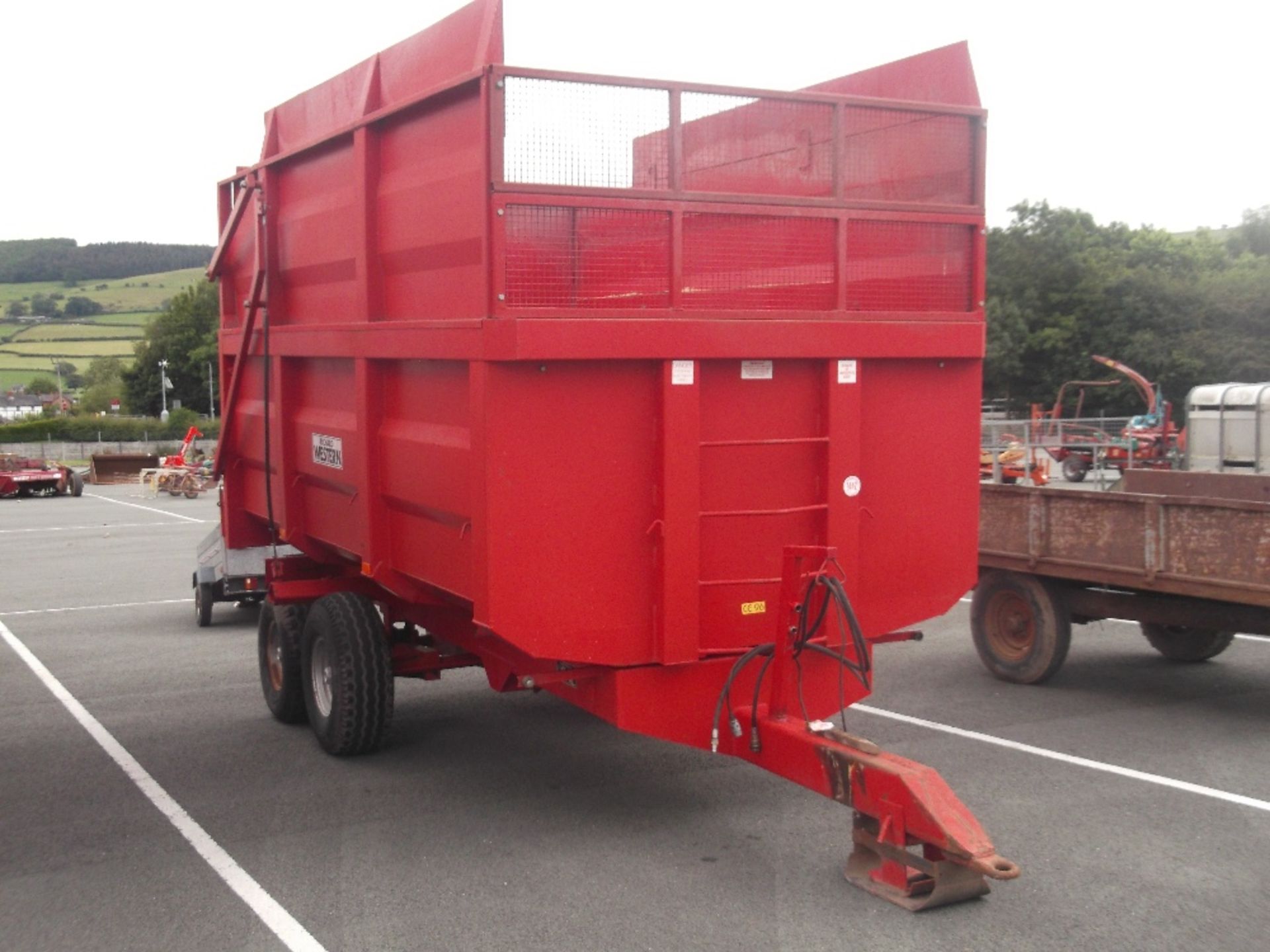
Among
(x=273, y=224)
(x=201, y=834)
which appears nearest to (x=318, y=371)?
(x=273, y=224)

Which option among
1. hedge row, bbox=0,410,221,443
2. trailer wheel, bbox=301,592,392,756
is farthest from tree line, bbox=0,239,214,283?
trailer wheel, bbox=301,592,392,756

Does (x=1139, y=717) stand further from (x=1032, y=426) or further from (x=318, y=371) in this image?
(x=1032, y=426)

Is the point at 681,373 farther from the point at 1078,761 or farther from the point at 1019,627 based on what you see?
the point at 1019,627

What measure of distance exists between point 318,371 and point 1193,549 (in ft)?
17.7

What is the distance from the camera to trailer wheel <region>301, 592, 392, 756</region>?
7.63m

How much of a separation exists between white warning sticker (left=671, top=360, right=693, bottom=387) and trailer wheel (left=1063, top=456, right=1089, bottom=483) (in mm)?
25917

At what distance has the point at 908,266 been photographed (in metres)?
6.48

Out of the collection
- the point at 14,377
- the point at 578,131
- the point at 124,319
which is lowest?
the point at 578,131

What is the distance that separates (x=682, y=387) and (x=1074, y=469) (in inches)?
1040

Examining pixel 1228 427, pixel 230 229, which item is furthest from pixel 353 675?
pixel 1228 427

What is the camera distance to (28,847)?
20.8 feet

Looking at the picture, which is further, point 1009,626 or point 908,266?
point 1009,626

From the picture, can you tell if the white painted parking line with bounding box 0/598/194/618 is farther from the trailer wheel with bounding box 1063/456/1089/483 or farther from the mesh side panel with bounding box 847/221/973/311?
the trailer wheel with bounding box 1063/456/1089/483

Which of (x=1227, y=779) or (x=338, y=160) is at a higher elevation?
(x=338, y=160)
